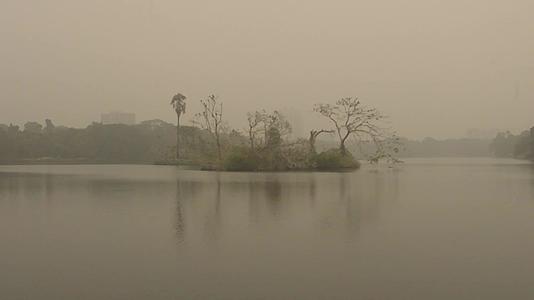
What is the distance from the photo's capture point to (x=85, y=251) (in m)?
9.85

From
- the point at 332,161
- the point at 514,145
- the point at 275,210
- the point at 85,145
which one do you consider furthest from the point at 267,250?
the point at 514,145

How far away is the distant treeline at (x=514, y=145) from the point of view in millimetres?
94819

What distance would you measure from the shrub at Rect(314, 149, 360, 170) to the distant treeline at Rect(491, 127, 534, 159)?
51.5m

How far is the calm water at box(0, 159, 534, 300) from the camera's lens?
7250 mm

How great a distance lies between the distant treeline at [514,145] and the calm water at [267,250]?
279 ft

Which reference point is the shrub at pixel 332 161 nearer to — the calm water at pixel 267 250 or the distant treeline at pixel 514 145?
the calm water at pixel 267 250

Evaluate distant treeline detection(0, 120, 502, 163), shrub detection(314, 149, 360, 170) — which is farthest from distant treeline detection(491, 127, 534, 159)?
shrub detection(314, 149, 360, 170)

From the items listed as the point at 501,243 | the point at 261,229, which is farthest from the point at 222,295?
the point at 501,243

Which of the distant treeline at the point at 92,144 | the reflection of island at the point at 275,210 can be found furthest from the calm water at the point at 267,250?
the distant treeline at the point at 92,144

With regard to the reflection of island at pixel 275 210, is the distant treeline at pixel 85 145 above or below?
above

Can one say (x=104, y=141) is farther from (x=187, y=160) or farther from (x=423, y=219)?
(x=423, y=219)

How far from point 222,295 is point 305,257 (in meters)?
2.58

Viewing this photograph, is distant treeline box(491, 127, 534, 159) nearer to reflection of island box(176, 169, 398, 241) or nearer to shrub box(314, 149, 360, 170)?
shrub box(314, 149, 360, 170)

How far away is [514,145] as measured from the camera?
124062 mm
